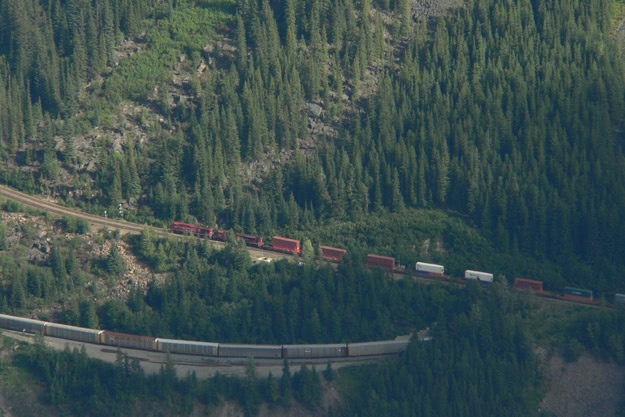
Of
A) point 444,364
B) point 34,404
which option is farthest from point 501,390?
point 34,404

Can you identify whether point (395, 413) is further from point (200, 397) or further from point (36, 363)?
point (36, 363)

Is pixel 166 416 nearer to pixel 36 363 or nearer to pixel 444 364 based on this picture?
pixel 36 363

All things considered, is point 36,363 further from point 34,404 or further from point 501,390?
point 501,390

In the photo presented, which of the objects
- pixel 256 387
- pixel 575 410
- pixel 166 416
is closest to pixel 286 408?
pixel 256 387

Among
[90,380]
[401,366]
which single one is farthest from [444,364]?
[90,380]

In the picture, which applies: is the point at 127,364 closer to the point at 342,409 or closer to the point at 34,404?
the point at 34,404

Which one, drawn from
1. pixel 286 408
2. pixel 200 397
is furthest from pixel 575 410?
pixel 200 397
